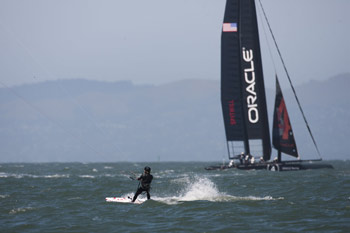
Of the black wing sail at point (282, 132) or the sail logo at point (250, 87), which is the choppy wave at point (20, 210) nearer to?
the black wing sail at point (282, 132)

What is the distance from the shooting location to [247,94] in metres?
64.6

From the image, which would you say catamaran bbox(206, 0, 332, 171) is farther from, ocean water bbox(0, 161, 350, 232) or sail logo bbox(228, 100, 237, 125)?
ocean water bbox(0, 161, 350, 232)

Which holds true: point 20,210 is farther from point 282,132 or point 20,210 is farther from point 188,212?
point 282,132

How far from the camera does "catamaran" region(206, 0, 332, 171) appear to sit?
206 ft

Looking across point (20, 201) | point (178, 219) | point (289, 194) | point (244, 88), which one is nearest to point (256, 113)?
point (244, 88)

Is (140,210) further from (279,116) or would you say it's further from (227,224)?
(279,116)

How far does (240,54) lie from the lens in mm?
63781

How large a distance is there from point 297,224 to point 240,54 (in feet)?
140

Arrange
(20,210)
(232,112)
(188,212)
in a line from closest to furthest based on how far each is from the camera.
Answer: (188,212) < (20,210) < (232,112)

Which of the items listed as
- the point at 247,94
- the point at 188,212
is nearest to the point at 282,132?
the point at 247,94

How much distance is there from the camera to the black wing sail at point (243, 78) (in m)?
63.3

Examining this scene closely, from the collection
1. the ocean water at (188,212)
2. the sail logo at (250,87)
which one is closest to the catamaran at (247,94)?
the sail logo at (250,87)

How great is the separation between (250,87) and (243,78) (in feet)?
3.73

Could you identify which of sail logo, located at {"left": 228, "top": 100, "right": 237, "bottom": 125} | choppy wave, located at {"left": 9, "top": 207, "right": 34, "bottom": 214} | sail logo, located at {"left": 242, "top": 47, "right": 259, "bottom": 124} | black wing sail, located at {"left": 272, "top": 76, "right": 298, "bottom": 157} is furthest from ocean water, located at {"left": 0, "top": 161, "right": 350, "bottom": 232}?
sail logo, located at {"left": 228, "top": 100, "right": 237, "bottom": 125}
